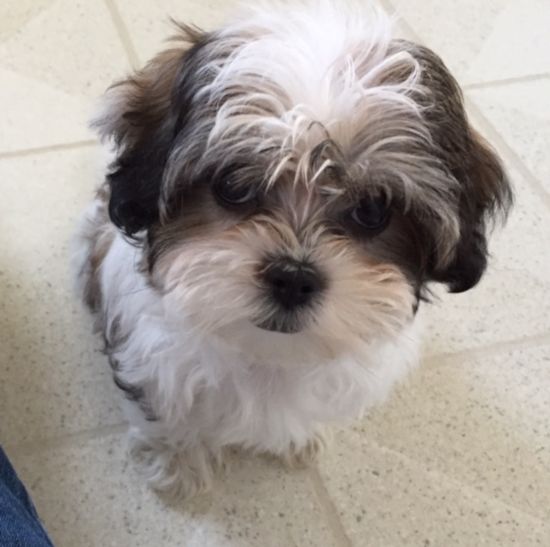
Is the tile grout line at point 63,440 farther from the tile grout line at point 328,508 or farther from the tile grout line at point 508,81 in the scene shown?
the tile grout line at point 508,81

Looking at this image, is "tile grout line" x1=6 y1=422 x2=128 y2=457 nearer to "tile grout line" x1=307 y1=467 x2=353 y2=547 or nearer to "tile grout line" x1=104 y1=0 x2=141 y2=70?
"tile grout line" x1=307 y1=467 x2=353 y2=547

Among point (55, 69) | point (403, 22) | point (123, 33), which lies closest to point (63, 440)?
point (55, 69)

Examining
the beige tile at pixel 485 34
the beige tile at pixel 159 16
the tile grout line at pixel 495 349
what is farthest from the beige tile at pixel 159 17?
the tile grout line at pixel 495 349

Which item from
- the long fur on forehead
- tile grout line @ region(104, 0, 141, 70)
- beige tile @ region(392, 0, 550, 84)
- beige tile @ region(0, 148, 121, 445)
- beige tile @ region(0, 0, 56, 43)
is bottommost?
beige tile @ region(0, 148, 121, 445)

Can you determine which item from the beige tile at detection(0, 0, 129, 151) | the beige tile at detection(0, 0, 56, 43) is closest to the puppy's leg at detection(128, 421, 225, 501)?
the beige tile at detection(0, 0, 129, 151)

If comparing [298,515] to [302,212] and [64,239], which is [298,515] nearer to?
[302,212]

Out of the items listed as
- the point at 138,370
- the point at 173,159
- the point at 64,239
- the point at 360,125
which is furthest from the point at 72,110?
the point at 360,125
